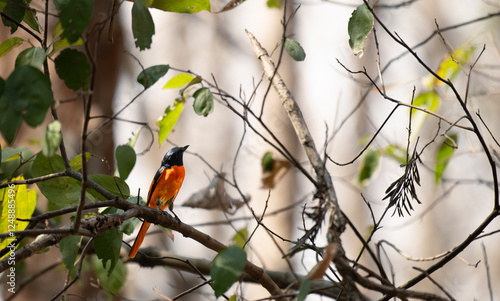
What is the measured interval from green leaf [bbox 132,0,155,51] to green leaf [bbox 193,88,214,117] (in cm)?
40

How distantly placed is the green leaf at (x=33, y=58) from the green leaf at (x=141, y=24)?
19 cm

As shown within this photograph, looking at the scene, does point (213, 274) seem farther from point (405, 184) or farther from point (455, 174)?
point (455, 174)

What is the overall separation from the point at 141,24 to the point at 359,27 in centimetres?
52

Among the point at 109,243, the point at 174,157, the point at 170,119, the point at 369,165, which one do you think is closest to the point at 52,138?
the point at 109,243

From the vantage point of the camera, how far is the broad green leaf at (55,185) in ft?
4.37

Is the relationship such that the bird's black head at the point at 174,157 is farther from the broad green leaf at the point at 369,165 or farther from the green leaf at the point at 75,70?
the green leaf at the point at 75,70

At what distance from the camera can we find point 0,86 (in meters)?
0.89

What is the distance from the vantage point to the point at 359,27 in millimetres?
1202

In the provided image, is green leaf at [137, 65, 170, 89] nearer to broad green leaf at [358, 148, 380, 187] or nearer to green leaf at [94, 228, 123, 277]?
green leaf at [94, 228, 123, 277]

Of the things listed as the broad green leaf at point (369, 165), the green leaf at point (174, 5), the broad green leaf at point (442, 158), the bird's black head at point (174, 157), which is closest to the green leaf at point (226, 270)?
the green leaf at point (174, 5)

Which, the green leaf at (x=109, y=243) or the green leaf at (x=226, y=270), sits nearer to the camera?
the green leaf at (x=226, y=270)

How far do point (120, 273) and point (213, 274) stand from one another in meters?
1.37

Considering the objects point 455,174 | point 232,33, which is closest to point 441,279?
point 455,174

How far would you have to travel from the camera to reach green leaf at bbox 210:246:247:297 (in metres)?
0.87
